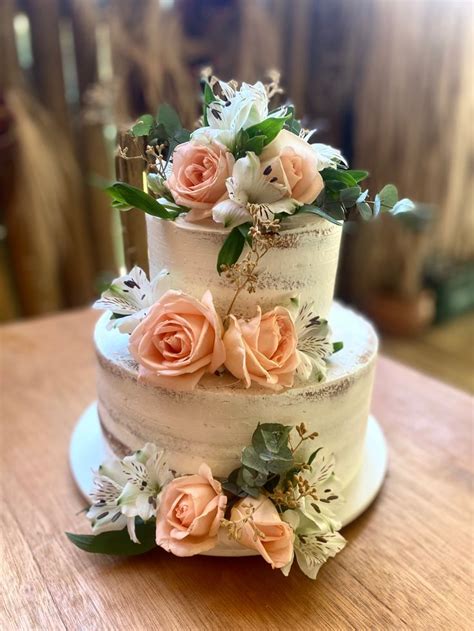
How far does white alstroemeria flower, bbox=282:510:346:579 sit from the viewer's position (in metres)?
0.52

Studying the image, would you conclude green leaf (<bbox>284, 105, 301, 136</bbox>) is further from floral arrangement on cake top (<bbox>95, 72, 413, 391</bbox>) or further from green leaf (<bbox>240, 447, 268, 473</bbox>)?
green leaf (<bbox>240, 447, 268, 473</bbox>)

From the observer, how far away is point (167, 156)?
0.57m

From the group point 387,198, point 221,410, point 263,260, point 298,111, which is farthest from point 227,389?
point 298,111

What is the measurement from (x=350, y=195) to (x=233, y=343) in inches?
6.7

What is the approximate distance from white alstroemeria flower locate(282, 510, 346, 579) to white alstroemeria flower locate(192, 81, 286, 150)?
342 mm

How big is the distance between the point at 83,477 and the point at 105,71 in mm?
1139

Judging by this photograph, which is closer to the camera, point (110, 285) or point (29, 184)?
point (110, 285)

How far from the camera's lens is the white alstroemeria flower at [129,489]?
524 mm

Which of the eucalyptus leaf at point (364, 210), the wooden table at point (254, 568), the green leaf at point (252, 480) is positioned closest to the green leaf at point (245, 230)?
the eucalyptus leaf at point (364, 210)

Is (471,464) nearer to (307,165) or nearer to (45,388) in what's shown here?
(307,165)

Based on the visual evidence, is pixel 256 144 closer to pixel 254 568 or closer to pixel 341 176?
pixel 341 176

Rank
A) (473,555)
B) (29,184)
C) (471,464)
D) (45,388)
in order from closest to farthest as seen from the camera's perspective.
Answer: (473,555) → (471,464) → (45,388) → (29,184)

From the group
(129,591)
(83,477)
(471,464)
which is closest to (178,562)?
(129,591)

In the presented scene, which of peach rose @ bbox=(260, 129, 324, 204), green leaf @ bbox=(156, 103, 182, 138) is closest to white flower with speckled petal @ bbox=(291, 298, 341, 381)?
peach rose @ bbox=(260, 129, 324, 204)
